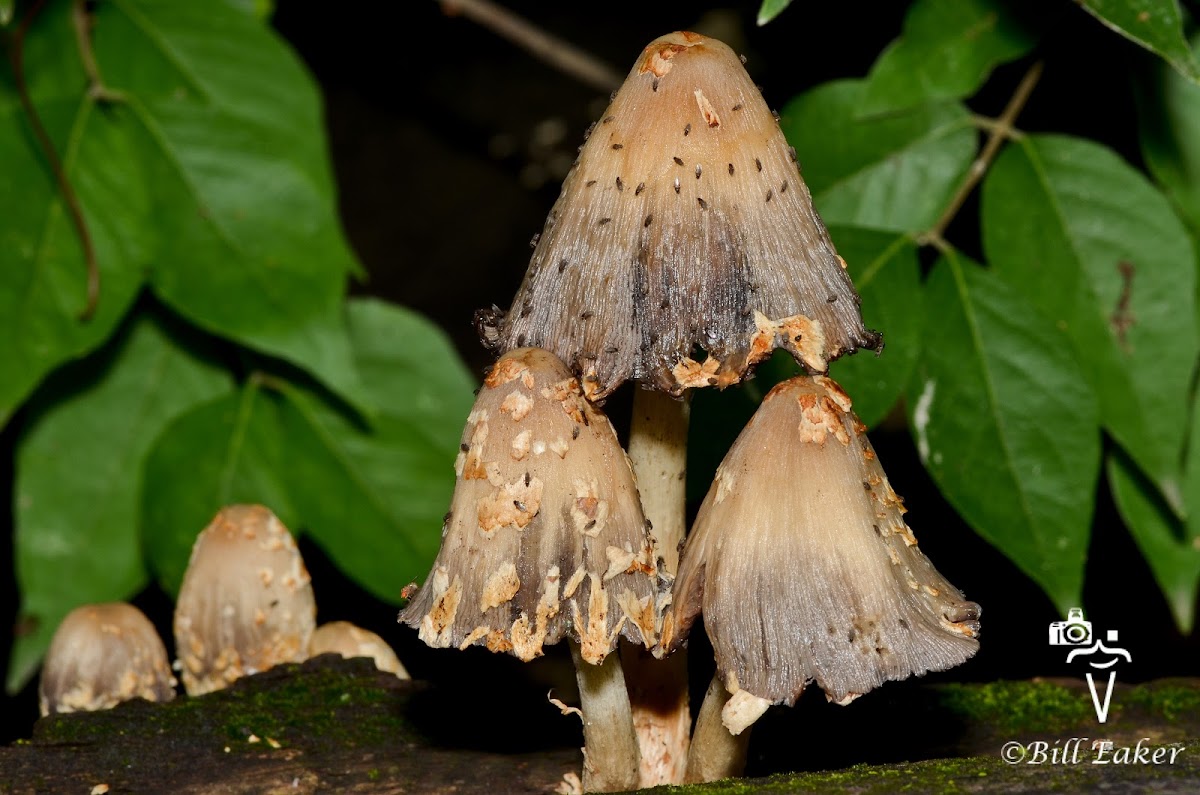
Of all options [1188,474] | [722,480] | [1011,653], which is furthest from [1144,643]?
[722,480]

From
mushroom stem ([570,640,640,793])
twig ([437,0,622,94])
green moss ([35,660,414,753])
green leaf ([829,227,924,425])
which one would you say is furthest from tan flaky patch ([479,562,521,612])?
twig ([437,0,622,94])

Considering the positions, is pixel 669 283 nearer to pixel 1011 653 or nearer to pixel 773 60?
pixel 773 60

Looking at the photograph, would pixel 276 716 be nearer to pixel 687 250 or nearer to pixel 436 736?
pixel 436 736

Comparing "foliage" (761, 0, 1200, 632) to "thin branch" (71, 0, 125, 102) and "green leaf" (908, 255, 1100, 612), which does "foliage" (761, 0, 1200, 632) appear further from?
"thin branch" (71, 0, 125, 102)

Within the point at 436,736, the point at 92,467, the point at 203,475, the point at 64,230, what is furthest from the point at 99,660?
the point at 64,230

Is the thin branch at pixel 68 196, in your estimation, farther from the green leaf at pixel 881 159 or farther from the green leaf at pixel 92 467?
the green leaf at pixel 881 159

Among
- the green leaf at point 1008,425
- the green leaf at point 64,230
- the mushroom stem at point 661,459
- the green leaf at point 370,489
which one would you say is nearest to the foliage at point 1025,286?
the green leaf at point 1008,425
